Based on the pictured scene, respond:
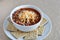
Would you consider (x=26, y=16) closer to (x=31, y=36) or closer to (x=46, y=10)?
(x=31, y=36)

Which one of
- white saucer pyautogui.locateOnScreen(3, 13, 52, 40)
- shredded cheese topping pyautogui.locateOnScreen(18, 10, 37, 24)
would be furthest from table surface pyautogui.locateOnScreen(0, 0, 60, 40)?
shredded cheese topping pyautogui.locateOnScreen(18, 10, 37, 24)

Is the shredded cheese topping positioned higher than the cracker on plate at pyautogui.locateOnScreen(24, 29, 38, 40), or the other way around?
the shredded cheese topping

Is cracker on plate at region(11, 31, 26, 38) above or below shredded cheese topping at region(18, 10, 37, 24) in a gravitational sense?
below

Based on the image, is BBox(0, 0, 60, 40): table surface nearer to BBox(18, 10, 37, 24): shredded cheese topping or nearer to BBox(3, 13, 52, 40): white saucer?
BBox(3, 13, 52, 40): white saucer

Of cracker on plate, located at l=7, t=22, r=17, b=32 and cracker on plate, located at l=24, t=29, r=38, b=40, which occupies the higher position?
cracker on plate, located at l=7, t=22, r=17, b=32

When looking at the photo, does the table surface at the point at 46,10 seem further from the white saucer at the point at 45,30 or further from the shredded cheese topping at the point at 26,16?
the shredded cheese topping at the point at 26,16

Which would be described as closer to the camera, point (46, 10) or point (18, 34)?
point (18, 34)

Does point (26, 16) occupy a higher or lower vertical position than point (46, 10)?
lower

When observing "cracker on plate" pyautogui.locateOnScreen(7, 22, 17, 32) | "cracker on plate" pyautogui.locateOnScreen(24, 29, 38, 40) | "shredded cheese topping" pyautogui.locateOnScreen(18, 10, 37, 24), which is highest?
"shredded cheese topping" pyautogui.locateOnScreen(18, 10, 37, 24)

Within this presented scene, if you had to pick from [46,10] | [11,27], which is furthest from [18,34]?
[46,10]
